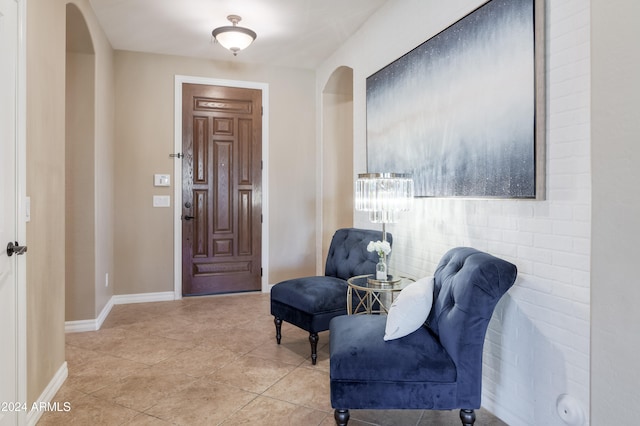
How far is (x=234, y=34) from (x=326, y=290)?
244 cm

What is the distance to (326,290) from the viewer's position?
113 inches

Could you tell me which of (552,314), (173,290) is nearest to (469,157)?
(552,314)

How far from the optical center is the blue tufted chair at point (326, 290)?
2.76 metres

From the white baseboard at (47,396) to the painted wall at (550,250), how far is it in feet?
7.85

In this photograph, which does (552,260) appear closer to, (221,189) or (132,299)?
(221,189)

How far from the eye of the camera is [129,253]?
4383 millimetres

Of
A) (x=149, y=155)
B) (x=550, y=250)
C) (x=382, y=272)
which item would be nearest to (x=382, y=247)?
(x=382, y=272)

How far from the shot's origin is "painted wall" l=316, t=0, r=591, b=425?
5.29 ft

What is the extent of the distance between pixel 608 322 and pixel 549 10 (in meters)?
1.53

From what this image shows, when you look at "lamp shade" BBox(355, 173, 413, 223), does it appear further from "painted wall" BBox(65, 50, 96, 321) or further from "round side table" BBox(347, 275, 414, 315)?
"painted wall" BBox(65, 50, 96, 321)

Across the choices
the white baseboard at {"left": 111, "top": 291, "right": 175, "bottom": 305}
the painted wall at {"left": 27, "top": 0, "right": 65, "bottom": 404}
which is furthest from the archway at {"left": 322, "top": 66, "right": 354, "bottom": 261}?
the painted wall at {"left": 27, "top": 0, "right": 65, "bottom": 404}

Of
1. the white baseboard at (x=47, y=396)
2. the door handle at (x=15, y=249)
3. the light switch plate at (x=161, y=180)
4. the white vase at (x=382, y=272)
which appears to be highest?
A: the light switch plate at (x=161, y=180)

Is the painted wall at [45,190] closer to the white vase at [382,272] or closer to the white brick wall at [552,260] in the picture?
the white vase at [382,272]

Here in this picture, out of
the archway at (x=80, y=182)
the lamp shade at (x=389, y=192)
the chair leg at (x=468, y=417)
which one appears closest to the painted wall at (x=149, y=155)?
the archway at (x=80, y=182)
